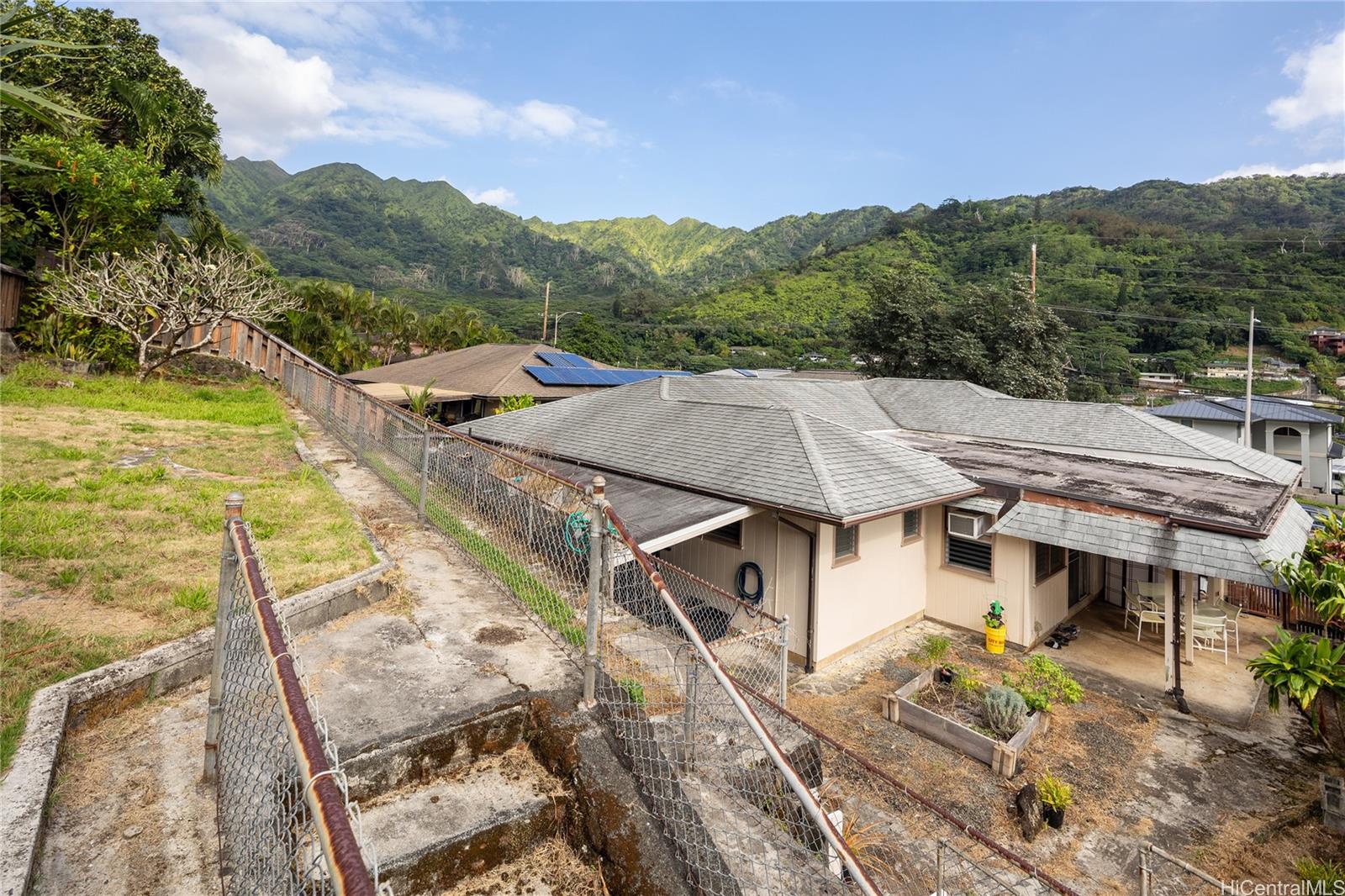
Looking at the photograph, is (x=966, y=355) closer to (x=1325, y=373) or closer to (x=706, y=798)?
(x=706, y=798)

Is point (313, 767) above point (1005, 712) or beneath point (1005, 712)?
above

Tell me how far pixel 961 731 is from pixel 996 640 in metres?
3.13

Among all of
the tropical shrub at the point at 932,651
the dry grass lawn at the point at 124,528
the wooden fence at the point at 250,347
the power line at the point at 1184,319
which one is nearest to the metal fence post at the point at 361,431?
the dry grass lawn at the point at 124,528

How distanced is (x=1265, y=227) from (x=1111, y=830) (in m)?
100

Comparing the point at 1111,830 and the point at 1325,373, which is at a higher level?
the point at 1325,373

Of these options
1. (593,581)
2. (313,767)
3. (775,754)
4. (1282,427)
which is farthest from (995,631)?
(1282,427)

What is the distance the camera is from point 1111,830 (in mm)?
5578

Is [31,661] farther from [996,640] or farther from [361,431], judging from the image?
[996,640]

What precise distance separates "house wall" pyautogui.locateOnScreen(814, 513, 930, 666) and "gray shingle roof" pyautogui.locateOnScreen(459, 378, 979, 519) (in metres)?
0.68

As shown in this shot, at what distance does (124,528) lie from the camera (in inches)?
222

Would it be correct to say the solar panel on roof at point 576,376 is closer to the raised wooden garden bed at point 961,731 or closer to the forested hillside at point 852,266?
the raised wooden garden bed at point 961,731

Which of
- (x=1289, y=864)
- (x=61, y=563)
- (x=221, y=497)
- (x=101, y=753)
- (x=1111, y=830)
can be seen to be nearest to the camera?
(x=101, y=753)

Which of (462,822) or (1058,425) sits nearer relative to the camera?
(462,822)

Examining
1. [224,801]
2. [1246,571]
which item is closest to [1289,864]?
[1246,571]
